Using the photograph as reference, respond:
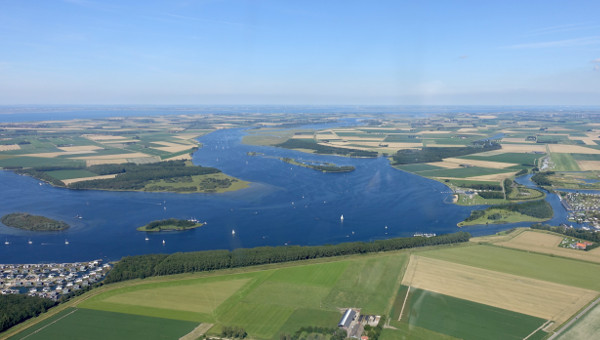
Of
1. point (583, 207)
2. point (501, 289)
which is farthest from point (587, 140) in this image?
point (501, 289)

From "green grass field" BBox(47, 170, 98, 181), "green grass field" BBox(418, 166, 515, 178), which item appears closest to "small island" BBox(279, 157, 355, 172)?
"green grass field" BBox(418, 166, 515, 178)

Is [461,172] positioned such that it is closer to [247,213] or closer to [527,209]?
[527,209]

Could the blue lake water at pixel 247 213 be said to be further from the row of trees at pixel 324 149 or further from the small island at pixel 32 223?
the row of trees at pixel 324 149

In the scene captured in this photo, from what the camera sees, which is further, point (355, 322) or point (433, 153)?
point (433, 153)

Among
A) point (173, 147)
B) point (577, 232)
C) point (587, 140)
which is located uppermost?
point (173, 147)

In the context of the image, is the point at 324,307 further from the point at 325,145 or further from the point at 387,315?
the point at 325,145

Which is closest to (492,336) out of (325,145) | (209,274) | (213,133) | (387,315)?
(387,315)

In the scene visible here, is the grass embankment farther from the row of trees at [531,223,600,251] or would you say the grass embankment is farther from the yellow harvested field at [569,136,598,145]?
the yellow harvested field at [569,136,598,145]
